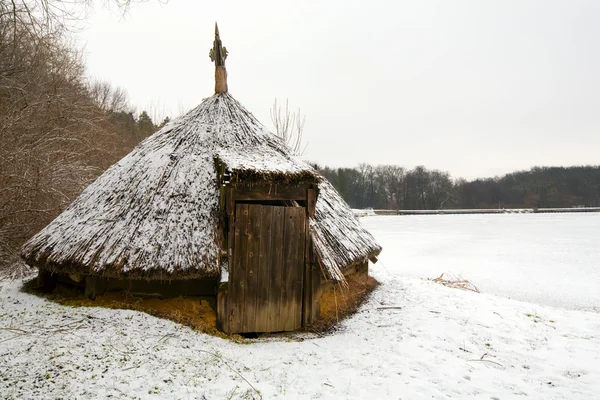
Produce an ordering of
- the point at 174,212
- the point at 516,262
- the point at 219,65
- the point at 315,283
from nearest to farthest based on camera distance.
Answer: the point at 174,212 < the point at 315,283 < the point at 219,65 < the point at 516,262

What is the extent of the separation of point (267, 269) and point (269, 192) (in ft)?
4.28

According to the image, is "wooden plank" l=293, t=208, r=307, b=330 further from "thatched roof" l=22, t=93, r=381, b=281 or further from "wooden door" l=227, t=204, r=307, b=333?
"thatched roof" l=22, t=93, r=381, b=281

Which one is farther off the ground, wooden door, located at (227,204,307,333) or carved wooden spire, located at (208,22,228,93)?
carved wooden spire, located at (208,22,228,93)

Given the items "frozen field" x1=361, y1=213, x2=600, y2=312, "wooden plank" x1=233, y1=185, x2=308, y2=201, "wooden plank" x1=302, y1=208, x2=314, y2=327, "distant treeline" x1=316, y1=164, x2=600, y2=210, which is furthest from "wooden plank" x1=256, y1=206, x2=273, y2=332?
"distant treeline" x1=316, y1=164, x2=600, y2=210

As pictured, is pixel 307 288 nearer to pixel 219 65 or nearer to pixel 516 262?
pixel 219 65

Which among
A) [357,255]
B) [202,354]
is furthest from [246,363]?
[357,255]

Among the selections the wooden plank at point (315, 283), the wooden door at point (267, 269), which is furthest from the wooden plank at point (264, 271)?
the wooden plank at point (315, 283)

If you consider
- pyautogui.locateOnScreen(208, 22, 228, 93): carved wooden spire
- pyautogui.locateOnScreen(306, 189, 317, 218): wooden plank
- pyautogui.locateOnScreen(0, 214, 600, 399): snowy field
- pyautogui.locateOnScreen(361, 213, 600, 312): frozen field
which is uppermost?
pyautogui.locateOnScreen(208, 22, 228, 93): carved wooden spire

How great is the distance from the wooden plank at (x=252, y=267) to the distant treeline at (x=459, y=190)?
74.7 metres

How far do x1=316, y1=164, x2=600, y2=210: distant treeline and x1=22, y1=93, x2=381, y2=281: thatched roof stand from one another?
239 ft

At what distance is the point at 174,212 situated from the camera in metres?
6.11

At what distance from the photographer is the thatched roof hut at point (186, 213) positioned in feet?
18.2

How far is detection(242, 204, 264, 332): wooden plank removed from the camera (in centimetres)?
587

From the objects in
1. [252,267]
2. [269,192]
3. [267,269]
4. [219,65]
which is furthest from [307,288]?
[219,65]
